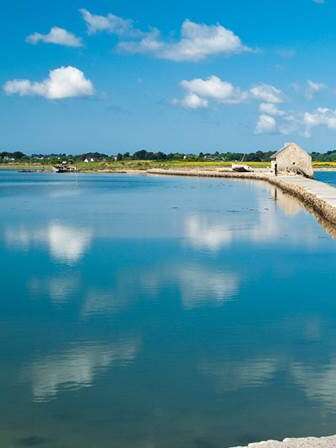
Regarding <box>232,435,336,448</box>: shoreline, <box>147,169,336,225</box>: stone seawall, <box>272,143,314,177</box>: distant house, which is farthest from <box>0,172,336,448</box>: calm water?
<box>272,143,314,177</box>: distant house

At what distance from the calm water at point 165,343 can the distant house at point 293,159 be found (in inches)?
1817

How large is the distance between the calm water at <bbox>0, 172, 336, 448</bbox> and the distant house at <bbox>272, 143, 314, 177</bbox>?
4614 cm

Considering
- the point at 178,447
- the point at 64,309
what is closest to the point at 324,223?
the point at 64,309

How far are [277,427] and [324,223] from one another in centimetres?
1793

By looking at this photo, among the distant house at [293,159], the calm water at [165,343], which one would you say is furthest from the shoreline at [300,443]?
the distant house at [293,159]

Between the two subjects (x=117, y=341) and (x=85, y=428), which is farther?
(x=117, y=341)

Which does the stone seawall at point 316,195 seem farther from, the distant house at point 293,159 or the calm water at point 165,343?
the calm water at point 165,343

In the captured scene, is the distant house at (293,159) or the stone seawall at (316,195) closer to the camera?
the stone seawall at (316,195)

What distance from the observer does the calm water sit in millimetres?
5633

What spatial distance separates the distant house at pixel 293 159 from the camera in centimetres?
6288

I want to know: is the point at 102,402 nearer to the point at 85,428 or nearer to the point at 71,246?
the point at 85,428

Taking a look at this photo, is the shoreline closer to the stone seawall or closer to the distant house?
the stone seawall

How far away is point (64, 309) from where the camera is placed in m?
9.95

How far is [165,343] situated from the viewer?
318 inches
